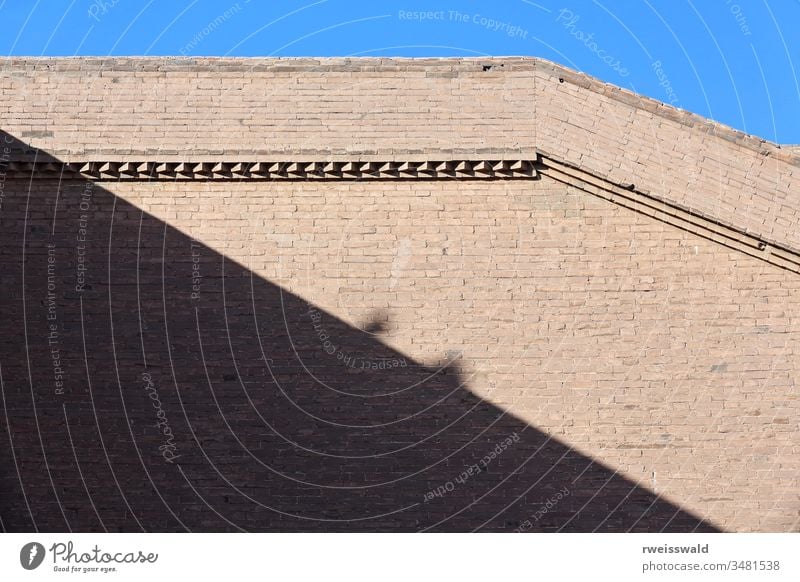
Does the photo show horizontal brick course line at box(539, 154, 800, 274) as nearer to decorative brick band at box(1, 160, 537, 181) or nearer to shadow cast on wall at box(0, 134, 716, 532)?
decorative brick band at box(1, 160, 537, 181)

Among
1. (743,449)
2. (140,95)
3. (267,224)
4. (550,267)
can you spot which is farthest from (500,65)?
(743,449)

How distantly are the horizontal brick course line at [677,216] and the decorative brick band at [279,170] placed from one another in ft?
1.82

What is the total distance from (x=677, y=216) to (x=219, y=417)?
654 cm

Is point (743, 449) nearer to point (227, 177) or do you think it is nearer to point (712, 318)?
point (712, 318)

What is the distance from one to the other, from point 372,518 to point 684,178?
19.8ft
